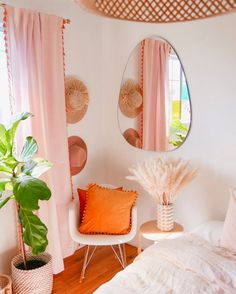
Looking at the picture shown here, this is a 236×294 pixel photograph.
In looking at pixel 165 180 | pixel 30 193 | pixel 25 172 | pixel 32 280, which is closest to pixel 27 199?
pixel 30 193

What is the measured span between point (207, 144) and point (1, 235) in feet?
5.58

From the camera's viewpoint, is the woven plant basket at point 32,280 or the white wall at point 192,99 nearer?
the woven plant basket at point 32,280

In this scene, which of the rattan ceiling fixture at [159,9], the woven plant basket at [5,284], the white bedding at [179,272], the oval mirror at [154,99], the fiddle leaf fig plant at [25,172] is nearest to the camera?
the rattan ceiling fixture at [159,9]

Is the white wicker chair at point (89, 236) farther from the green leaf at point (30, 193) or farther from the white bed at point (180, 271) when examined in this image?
the green leaf at point (30, 193)

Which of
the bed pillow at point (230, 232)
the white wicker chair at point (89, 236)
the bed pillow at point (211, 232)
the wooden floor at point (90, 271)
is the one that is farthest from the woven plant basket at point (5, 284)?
the bed pillow at point (230, 232)

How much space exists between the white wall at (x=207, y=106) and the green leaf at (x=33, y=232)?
1.18 metres

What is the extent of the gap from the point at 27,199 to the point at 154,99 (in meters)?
1.39

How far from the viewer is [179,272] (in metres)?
1.62

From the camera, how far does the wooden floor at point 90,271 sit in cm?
242

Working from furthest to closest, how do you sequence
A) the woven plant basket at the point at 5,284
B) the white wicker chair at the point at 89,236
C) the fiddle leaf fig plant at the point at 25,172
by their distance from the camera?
the white wicker chair at the point at 89,236 < the woven plant basket at the point at 5,284 < the fiddle leaf fig plant at the point at 25,172

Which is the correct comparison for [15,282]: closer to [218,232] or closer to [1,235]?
[1,235]

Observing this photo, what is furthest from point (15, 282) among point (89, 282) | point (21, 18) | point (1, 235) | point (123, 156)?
point (21, 18)

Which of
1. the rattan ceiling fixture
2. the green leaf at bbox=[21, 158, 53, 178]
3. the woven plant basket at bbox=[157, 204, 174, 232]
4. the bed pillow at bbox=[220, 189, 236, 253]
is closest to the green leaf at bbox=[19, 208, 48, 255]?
the green leaf at bbox=[21, 158, 53, 178]

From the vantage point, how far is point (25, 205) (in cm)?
176
